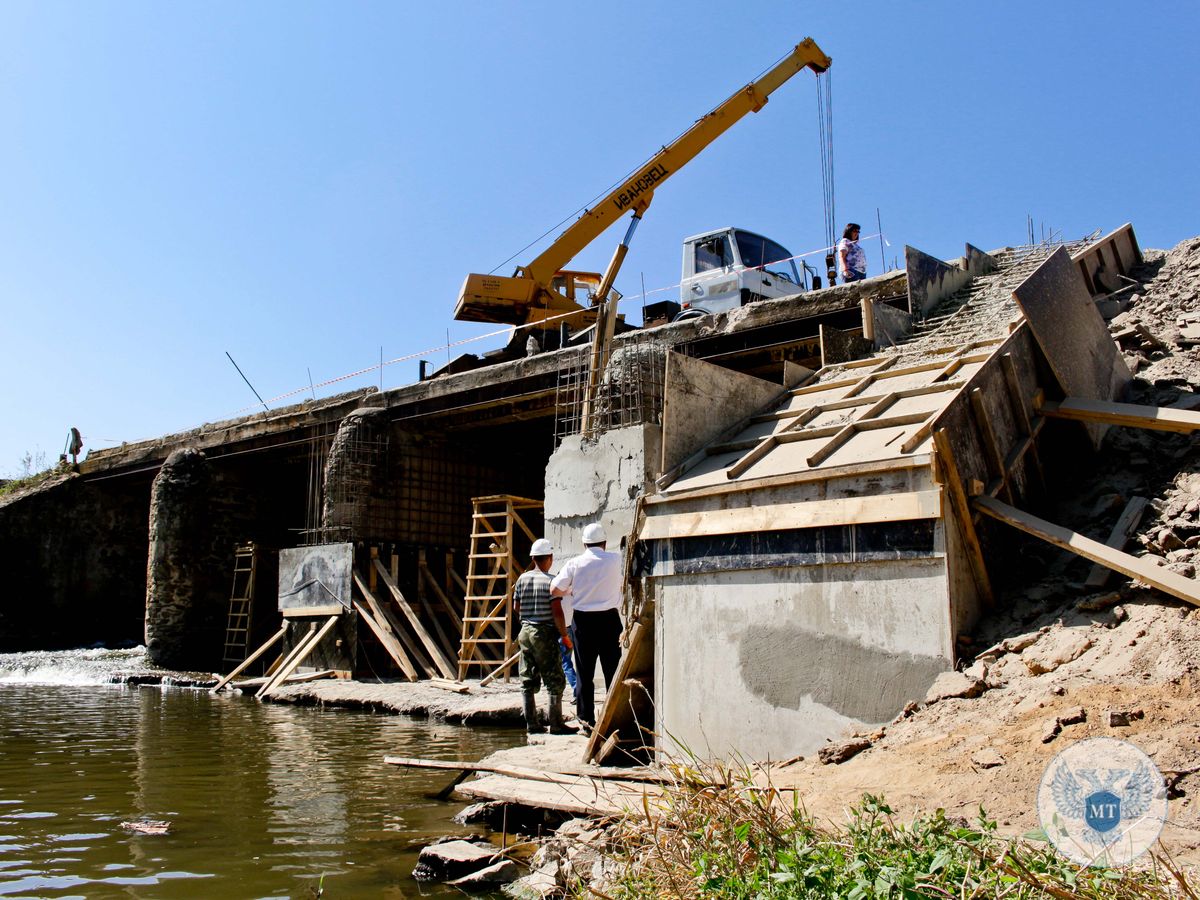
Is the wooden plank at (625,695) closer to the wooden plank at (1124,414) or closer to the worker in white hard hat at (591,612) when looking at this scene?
the worker in white hard hat at (591,612)

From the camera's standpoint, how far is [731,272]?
49.1 ft

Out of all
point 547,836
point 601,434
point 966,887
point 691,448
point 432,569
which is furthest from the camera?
point 432,569

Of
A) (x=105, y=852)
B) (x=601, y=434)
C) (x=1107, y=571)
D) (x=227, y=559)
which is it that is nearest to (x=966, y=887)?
(x=1107, y=571)

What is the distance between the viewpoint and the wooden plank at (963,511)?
525 centimetres

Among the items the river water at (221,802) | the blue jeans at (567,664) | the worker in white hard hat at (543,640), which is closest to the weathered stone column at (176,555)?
the river water at (221,802)

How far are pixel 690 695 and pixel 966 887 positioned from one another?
341cm

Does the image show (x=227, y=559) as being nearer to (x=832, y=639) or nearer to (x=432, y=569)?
(x=432, y=569)

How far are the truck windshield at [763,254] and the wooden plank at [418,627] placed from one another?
300 inches

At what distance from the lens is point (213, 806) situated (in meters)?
6.19

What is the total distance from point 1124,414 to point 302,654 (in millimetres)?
12310

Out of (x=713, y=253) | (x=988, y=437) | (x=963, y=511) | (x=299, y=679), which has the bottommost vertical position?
(x=299, y=679)

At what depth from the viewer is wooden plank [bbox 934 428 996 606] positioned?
5.25 metres

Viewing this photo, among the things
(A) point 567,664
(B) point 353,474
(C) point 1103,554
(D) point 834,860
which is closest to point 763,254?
(B) point 353,474

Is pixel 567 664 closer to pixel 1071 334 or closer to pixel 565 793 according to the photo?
pixel 565 793
